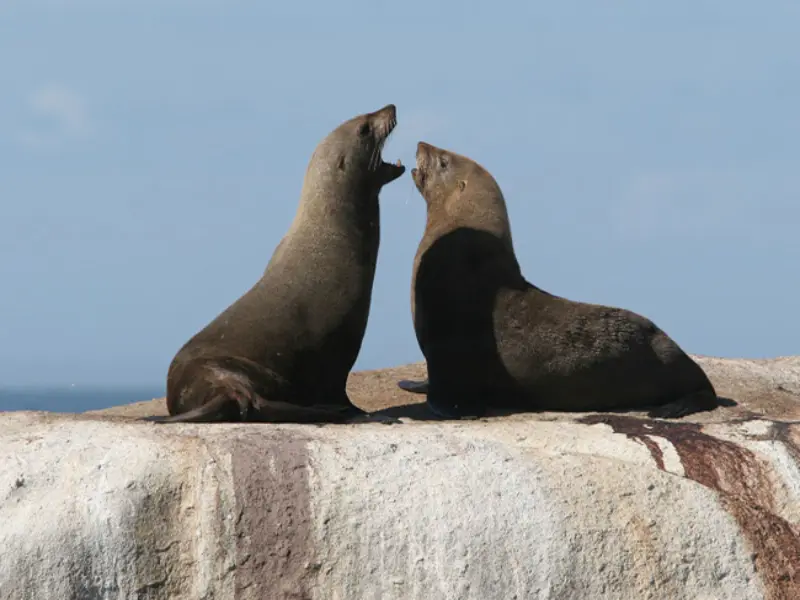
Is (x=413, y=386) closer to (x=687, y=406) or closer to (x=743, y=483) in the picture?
(x=687, y=406)

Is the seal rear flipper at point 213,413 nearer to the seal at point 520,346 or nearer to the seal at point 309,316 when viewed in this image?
the seal at point 309,316

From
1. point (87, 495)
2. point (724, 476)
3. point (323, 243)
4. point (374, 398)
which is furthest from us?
point (374, 398)

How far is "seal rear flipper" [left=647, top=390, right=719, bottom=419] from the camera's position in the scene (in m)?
10.0

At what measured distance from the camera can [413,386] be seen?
11.7 m

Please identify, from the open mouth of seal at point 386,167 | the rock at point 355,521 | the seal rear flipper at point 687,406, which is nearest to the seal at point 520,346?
the seal rear flipper at point 687,406

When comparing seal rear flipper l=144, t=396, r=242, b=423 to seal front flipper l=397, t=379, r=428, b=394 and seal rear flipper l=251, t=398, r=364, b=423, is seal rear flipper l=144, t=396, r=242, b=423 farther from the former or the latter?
seal front flipper l=397, t=379, r=428, b=394

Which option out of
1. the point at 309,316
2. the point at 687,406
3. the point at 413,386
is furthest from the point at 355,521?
the point at 413,386

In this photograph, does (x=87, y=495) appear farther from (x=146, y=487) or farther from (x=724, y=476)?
(x=724, y=476)

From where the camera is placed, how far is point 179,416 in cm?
802

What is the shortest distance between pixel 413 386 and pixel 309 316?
250 centimetres

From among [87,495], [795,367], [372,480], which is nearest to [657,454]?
[372,480]

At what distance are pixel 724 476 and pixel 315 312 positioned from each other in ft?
10.6

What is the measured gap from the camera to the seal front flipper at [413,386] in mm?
11439

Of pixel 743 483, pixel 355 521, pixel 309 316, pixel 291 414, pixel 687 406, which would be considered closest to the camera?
pixel 355 521
